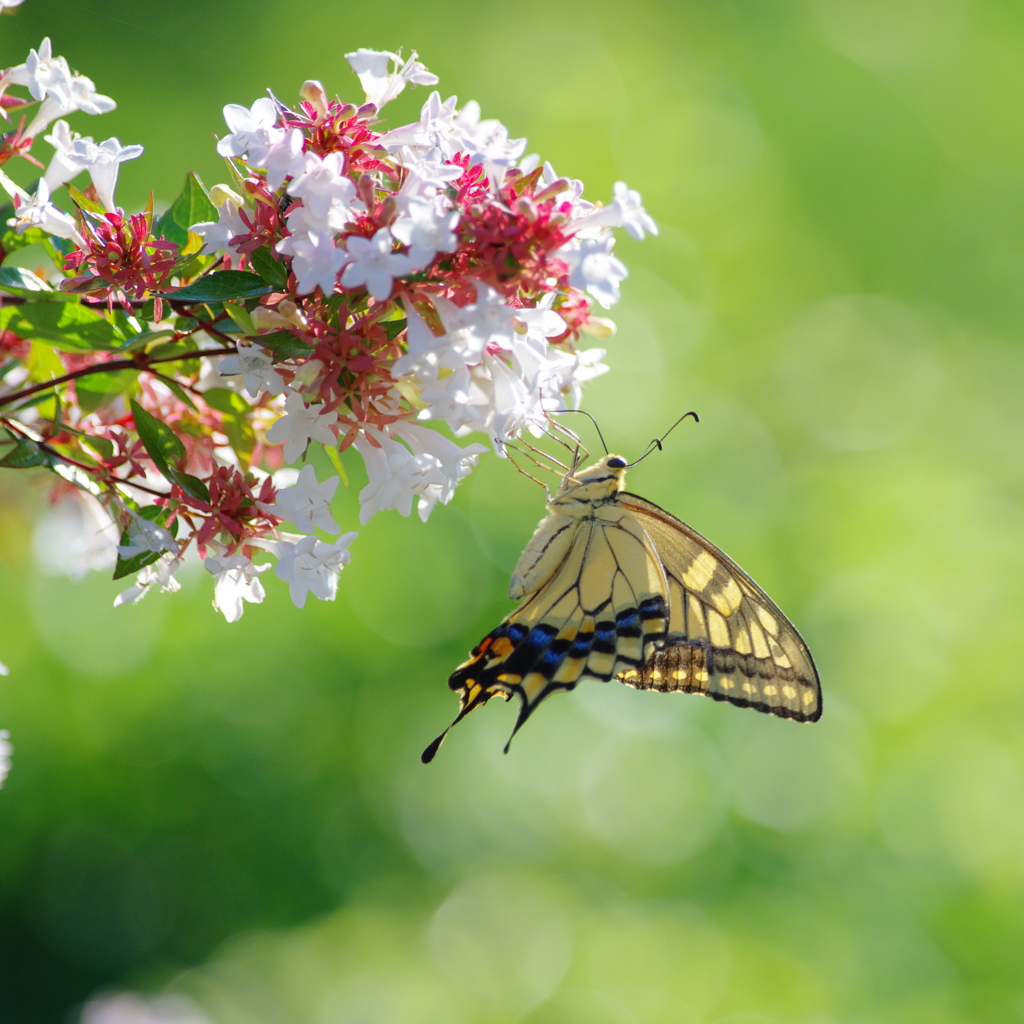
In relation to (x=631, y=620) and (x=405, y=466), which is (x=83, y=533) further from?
(x=631, y=620)

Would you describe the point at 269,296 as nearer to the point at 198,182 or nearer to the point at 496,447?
the point at 198,182

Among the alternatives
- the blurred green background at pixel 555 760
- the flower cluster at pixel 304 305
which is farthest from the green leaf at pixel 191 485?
the blurred green background at pixel 555 760

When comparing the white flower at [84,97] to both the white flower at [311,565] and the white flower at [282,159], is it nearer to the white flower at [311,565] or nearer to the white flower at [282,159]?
the white flower at [282,159]

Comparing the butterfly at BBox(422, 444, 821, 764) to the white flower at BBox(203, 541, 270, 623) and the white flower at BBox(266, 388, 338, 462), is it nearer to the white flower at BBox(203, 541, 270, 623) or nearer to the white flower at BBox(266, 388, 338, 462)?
the white flower at BBox(203, 541, 270, 623)

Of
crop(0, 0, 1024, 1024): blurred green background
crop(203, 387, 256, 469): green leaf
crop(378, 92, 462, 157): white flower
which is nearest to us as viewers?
crop(378, 92, 462, 157): white flower

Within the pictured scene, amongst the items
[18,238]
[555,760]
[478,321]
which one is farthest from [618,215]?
[555,760]

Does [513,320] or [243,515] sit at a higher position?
[513,320]

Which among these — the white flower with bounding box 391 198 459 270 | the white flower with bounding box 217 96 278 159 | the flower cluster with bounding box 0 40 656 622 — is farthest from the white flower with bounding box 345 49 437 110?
the white flower with bounding box 391 198 459 270

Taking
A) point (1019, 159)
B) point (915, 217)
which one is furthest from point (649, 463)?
point (1019, 159)
